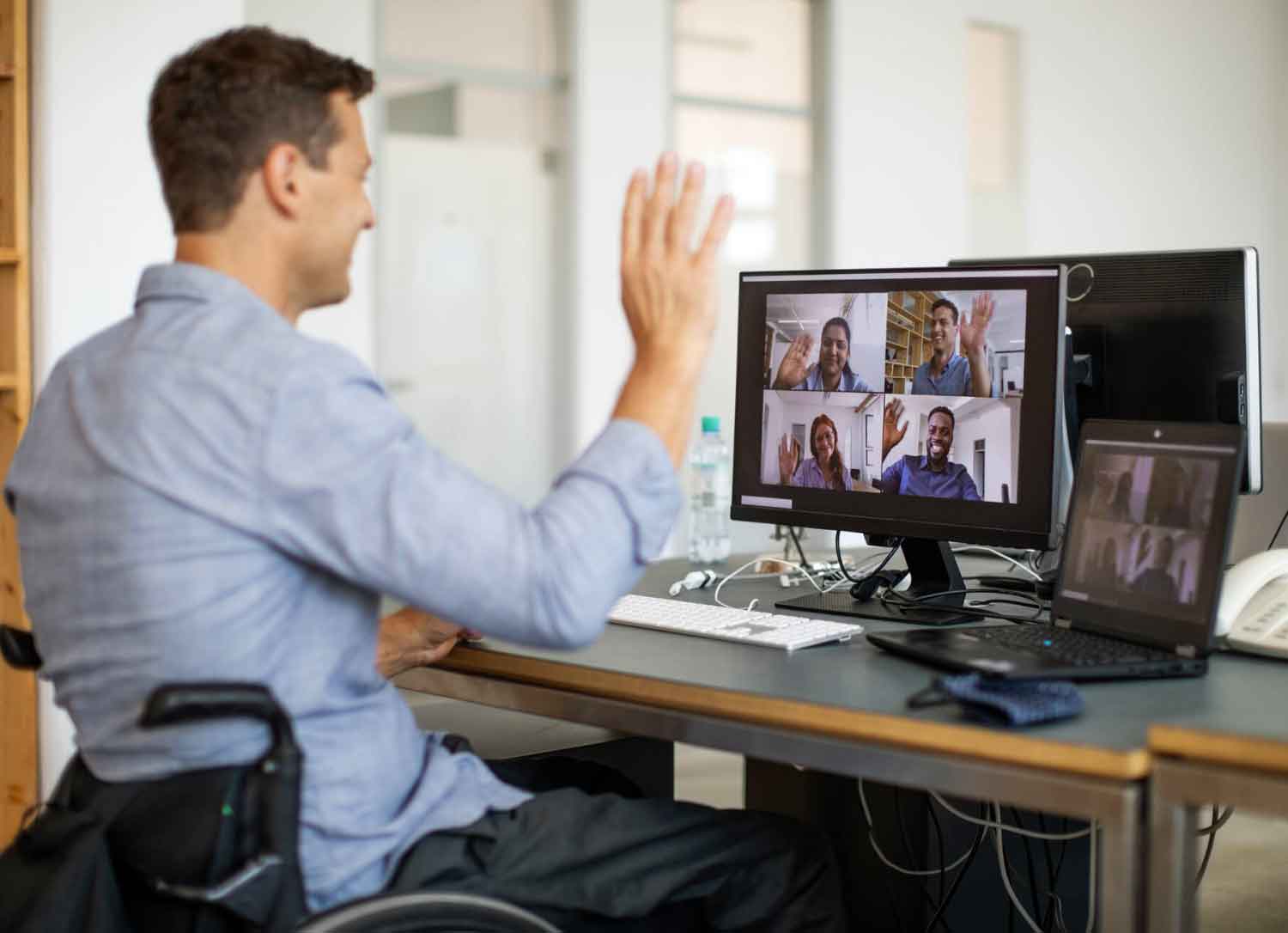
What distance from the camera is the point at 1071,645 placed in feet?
5.09

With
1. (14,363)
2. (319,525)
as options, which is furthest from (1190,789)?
(14,363)

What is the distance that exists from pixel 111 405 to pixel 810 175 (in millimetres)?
5226

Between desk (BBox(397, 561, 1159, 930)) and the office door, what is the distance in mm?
3337

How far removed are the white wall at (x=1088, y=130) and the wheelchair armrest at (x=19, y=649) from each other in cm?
492

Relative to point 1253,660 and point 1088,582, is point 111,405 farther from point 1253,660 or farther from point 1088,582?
point 1253,660

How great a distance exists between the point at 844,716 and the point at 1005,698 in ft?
0.48

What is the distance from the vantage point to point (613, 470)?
1199 millimetres

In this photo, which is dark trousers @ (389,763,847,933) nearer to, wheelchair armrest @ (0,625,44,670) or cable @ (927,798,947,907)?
wheelchair armrest @ (0,625,44,670)

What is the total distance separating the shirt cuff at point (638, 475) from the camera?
1.20 meters

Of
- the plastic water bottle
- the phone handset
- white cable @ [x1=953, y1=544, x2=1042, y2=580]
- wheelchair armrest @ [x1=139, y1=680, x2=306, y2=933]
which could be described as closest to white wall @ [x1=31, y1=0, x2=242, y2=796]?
the plastic water bottle

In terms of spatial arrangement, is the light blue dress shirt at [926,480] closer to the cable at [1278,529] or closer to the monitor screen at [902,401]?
the monitor screen at [902,401]

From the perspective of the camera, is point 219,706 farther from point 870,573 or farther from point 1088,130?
point 1088,130

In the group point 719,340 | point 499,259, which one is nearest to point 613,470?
point 499,259

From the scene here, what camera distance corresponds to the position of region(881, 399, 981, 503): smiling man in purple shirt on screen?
1.87 m
